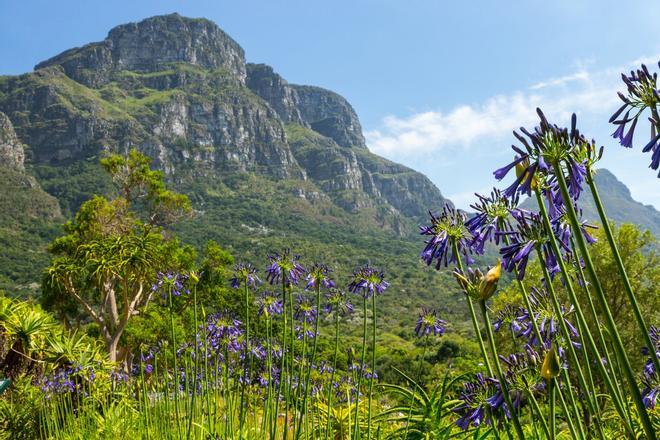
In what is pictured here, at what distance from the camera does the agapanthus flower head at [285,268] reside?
3.25m

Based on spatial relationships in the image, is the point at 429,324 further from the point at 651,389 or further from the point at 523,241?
the point at 523,241

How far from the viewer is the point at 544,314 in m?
2.18

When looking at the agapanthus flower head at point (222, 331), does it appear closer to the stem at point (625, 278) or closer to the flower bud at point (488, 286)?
the flower bud at point (488, 286)

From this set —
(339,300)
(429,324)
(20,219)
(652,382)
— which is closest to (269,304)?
(339,300)

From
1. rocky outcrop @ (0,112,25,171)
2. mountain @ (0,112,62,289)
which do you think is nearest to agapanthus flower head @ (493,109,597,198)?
mountain @ (0,112,62,289)

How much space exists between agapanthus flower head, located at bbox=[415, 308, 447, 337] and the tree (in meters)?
Answer: 9.58

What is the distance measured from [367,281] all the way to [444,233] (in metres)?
1.16

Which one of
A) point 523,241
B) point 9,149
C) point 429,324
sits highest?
point 9,149

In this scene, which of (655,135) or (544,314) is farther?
(544,314)

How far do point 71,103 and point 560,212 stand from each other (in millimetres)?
191275

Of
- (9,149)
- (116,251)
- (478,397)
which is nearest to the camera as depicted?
(478,397)

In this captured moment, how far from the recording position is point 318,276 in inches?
126

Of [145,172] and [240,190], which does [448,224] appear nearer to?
[145,172]

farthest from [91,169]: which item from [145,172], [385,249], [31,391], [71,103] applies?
[31,391]
